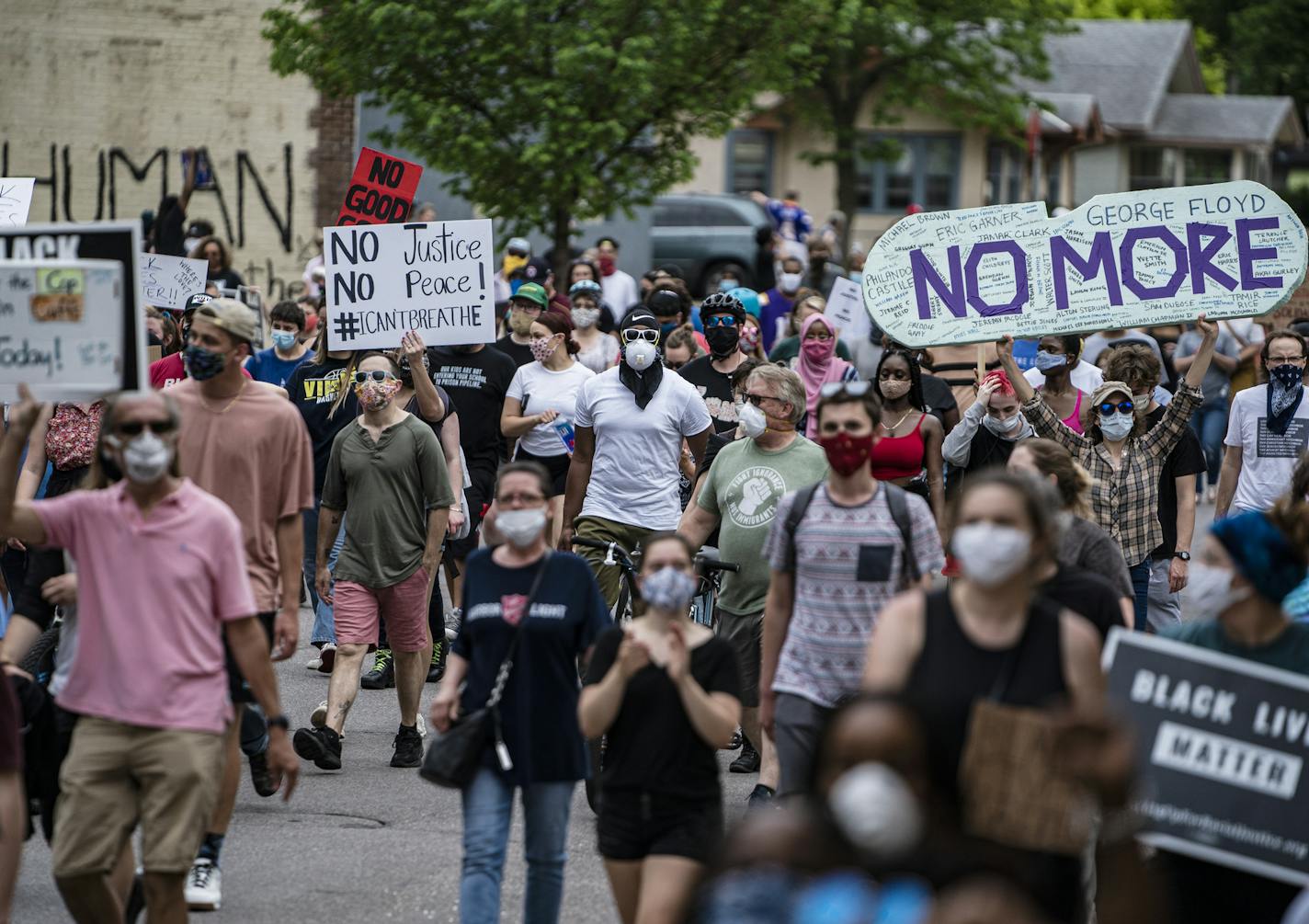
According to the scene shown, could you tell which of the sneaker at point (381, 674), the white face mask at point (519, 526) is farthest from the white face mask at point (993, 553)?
the sneaker at point (381, 674)

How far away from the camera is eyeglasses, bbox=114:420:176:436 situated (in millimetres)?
5711

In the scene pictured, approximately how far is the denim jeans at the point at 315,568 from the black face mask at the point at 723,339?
2.39 metres

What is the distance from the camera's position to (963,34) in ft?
131

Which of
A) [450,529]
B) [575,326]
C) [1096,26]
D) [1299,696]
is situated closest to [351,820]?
[450,529]

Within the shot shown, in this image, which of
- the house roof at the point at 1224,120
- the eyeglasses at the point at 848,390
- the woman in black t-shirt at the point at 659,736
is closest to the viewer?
the woman in black t-shirt at the point at 659,736

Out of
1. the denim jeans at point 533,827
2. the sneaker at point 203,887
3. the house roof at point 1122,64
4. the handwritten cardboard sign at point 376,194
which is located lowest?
the sneaker at point 203,887

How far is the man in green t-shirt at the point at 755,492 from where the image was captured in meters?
7.96

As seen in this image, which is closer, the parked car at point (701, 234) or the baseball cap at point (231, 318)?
the baseball cap at point (231, 318)

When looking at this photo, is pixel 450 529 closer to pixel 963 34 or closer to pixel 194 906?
pixel 194 906

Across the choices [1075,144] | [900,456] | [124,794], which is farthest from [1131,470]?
[1075,144]

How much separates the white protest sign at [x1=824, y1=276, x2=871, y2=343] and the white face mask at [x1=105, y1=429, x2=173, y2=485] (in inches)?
414

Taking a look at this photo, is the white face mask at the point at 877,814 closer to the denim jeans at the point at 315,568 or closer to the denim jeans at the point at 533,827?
the denim jeans at the point at 533,827

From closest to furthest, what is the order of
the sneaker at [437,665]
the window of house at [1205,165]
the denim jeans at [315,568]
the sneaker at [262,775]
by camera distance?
1. the sneaker at [262,775]
2. the denim jeans at [315,568]
3. the sneaker at [437,665]
4. the window of house at [1205,165]

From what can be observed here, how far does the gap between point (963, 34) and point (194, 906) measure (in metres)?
35.3
